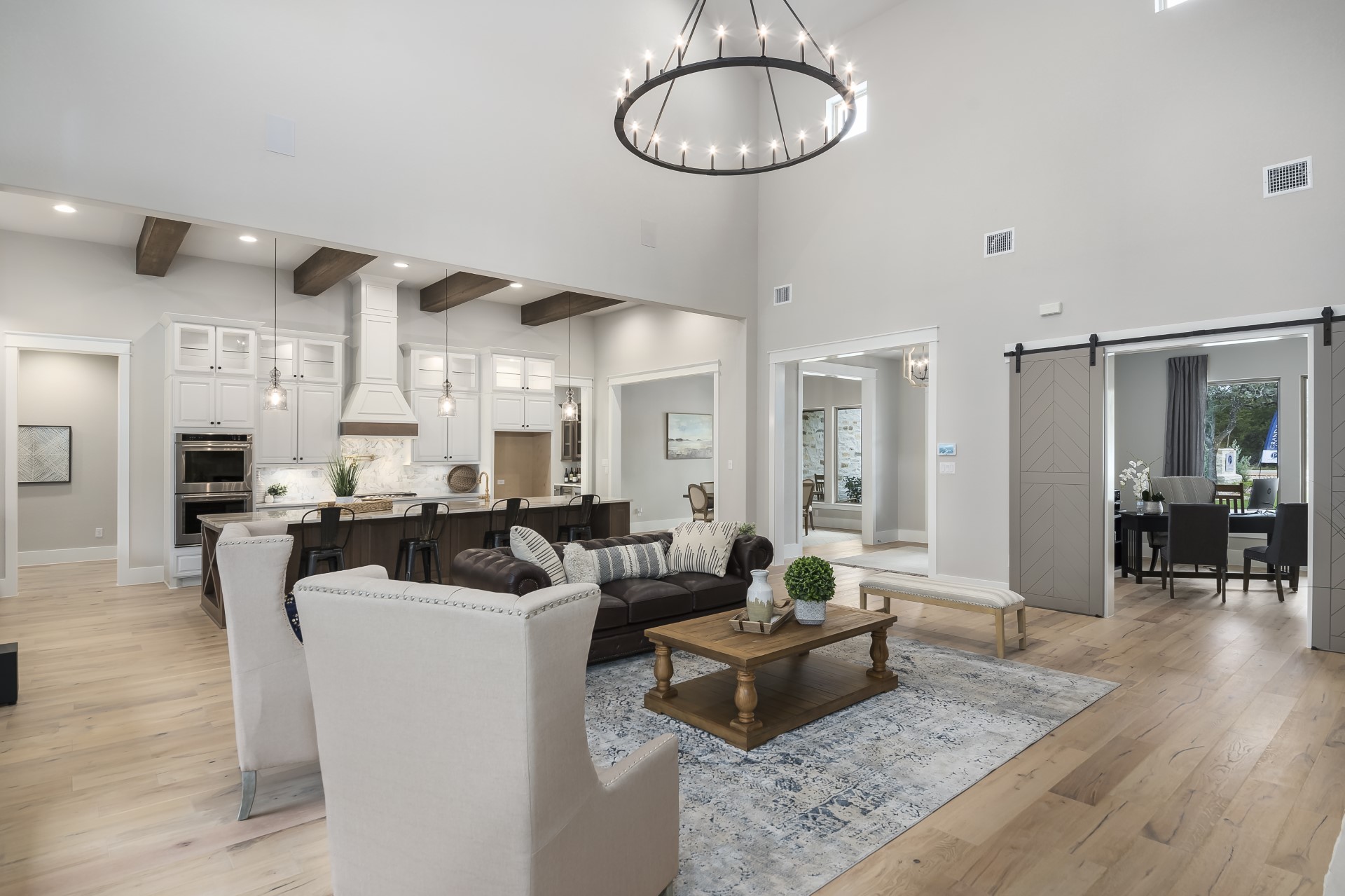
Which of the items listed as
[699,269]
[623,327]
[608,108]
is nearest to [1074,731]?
[699,269]

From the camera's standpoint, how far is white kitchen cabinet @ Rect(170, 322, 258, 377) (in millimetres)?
7125

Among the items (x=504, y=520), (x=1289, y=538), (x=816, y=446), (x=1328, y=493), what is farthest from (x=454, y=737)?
(x=816, y=446)

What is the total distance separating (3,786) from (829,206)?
7.53 m

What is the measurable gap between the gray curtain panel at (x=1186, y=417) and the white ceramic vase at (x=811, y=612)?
703 cm

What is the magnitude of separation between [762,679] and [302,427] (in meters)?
6.28

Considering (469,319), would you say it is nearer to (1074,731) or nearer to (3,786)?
(3,786)

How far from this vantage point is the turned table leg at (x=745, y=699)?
319 cm

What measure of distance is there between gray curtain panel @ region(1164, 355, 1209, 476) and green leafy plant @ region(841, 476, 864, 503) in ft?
14.3

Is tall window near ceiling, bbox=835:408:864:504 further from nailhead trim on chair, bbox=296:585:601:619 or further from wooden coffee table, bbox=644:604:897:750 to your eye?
nailhead trim on chair, bbox=296:585:601:619

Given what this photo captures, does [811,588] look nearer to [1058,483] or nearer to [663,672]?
[663,672]

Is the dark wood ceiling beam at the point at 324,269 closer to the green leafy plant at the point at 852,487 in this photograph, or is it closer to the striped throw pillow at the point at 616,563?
the striped throw pillow at the point at 616,563

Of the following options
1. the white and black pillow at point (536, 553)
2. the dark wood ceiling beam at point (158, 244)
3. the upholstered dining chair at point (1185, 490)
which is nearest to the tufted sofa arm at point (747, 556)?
the white and black pillow at point (536, 553)

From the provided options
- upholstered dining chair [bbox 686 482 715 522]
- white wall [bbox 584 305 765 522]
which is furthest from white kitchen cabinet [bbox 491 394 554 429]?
upholstered dining chair [bbox 686 482 715 522]

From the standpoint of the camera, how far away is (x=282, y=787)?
9.39ft
